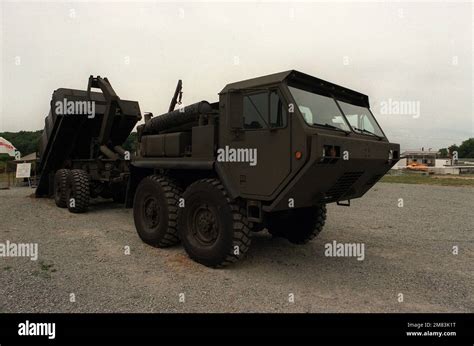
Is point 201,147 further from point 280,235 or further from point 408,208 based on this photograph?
point 408,208

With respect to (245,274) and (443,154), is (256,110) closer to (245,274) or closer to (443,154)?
(245,274)

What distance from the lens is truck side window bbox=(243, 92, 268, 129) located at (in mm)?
4258

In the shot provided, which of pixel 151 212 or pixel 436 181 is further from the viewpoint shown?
pixel 436 181

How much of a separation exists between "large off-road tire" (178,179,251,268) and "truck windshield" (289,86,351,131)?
57.9 inches

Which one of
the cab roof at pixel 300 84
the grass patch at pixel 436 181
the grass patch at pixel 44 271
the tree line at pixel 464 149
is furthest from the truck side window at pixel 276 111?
the tree line at pixel 464 149

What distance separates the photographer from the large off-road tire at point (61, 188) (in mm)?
9406

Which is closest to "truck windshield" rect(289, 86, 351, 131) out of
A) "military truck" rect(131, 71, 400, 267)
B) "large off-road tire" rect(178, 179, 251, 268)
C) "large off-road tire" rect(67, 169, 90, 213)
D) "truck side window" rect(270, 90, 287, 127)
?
"military truck" rect(131, 71, 400, 267)

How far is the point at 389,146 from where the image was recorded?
16.1ft

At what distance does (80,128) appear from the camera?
9.54 metres

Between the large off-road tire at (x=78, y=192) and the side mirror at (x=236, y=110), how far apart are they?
234 inches

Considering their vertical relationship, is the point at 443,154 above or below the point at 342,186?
above

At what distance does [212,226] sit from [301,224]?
199cm

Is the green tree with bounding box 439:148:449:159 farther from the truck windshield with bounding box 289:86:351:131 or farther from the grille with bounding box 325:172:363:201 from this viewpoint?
the truck windshield with bounding box 289:86:351:131

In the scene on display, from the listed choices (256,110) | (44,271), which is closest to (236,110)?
(256,110)
